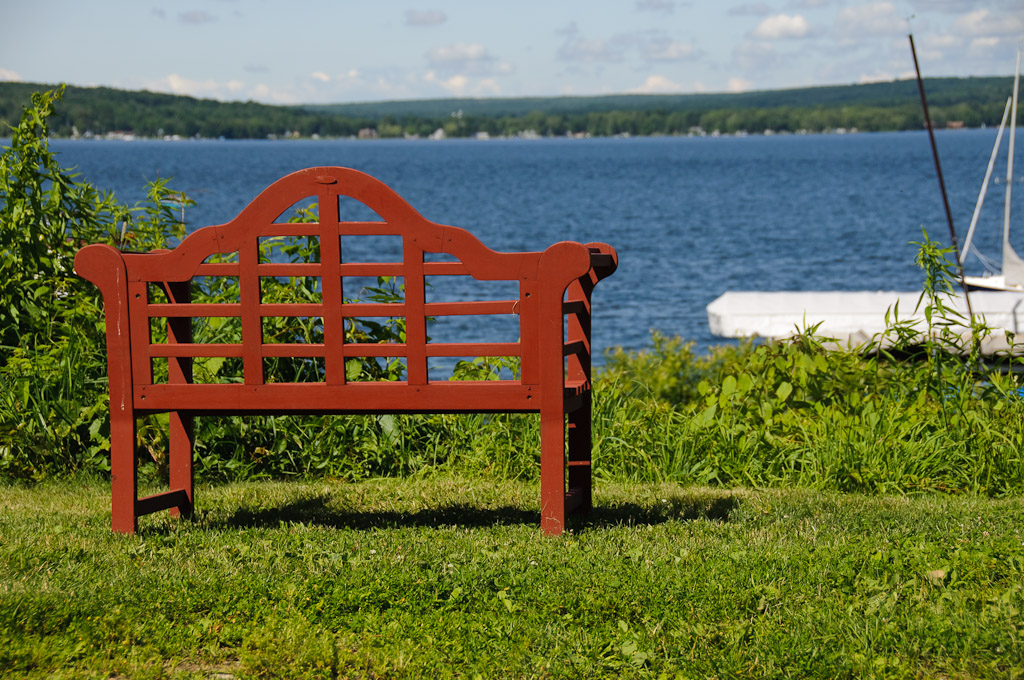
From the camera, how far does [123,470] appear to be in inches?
185

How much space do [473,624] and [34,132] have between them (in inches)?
205

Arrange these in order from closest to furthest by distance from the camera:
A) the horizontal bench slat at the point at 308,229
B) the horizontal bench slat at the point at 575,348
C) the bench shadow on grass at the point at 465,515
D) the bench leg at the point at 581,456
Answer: the horizontal bench slat at the point at 308,229 < the horizontal bench slat at the point at 575,348 < the bench shadow on grass at the point at 465,515 < the bench leg at the point at 581,456

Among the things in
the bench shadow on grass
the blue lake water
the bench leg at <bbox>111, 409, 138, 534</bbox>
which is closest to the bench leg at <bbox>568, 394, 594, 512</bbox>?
the bench shadow on grass

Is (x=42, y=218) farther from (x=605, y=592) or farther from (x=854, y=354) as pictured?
(x=854, y=354)

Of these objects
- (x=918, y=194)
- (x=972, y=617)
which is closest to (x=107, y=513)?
(x=972, y=617)

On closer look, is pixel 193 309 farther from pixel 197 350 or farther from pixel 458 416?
pixel 458 416

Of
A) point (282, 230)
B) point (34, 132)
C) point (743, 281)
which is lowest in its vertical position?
point (743, 281)

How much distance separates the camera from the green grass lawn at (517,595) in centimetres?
335

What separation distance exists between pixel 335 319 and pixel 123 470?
1.22 metres

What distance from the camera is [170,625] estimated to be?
357 centimetres

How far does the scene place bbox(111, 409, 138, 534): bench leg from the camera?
15.4ft

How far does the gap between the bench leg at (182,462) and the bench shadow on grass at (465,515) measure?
0.53 feet

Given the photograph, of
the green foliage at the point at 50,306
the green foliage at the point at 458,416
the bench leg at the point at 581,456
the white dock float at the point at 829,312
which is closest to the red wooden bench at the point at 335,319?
the bench leg at the point at 581,456

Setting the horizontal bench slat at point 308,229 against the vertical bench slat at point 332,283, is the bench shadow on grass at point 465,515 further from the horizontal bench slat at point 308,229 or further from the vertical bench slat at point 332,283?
the horizontal bench slat at point 308,229
